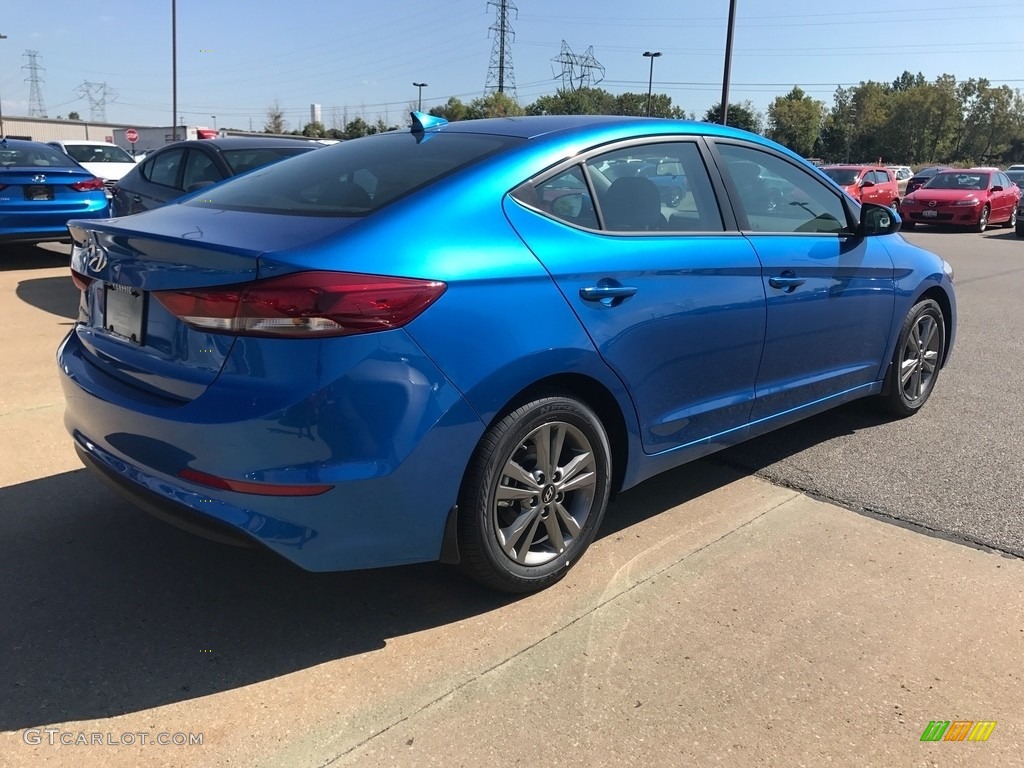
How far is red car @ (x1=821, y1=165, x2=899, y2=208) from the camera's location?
20.0 m

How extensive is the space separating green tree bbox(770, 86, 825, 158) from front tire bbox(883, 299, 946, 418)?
6835 centimetres

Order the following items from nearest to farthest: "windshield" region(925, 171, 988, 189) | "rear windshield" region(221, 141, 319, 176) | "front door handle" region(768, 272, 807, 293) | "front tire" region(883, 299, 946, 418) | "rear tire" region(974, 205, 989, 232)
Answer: "front door handle" region(768, 272, 807, 293), "front tire" region(883, 299, 946, 418), "rear windshield" region(221, 141, 319, 176), "rear tire" region(974, 205, 989, 232), "windshield" region(925, 171, 988, 189)

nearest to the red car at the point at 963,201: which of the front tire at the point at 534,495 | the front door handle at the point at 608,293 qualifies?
the front door handle at the point at 608,293

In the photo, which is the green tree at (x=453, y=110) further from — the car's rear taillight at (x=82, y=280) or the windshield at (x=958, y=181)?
the car's rear taillight at (x=82, y=280)

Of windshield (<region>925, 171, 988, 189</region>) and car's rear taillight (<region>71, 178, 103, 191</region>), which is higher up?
windshield (<region>925, 171, 988, 189</region>)

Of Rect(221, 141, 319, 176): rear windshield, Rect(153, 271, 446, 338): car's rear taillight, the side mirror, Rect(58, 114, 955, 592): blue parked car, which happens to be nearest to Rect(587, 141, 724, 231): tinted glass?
Rect(58, 114, 955, 592): blue parked car

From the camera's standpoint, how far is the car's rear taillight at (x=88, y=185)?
9.62 meters

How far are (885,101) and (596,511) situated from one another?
90.7 m

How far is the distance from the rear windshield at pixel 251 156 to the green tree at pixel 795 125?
2643 inches

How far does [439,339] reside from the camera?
2438 mm

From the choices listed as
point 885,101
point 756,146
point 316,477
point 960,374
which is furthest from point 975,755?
point 885,101

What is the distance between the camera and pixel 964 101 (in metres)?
82.9

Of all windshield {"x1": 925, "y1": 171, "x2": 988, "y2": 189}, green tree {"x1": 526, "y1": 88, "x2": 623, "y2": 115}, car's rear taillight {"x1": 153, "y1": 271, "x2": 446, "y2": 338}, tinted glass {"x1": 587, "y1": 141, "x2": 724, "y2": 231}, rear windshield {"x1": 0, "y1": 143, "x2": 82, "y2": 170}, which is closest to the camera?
car's rear taillight {"x1": 153, "y1": 271, "x2": 446, "y2": 338}

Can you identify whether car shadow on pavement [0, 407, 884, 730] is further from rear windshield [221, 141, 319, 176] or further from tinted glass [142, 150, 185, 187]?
tinted glass [142, 150, 185, 187]
